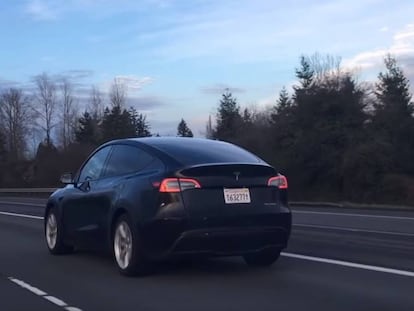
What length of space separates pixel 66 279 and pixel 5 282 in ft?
2.30

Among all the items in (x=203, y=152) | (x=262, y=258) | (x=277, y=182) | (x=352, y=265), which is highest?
(x=203, y=152)

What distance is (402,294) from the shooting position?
8.09 m

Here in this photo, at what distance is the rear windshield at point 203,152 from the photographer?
9625 mm

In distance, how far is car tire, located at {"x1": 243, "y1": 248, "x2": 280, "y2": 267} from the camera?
10.1m

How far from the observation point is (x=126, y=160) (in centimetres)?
A: 1030

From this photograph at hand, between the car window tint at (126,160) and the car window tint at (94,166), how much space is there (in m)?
0.26

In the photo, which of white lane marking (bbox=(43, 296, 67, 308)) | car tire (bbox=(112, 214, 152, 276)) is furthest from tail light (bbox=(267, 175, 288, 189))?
white lane marking (bbox=(43, 296, 67, 308))

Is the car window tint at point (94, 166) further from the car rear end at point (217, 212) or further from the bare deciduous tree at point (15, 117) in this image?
the bare deciduous tree at point (15, 117)

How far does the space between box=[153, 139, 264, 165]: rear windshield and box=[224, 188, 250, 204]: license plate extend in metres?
0.46

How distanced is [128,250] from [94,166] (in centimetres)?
208

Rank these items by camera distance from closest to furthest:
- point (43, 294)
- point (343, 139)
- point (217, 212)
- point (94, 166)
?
point (43, 294) < point (217, 212) < point (94, 166) < point (343, 139)

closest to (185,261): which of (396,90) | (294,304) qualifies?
(294,304)

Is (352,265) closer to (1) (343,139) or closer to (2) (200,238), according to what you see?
(2) (200,238)

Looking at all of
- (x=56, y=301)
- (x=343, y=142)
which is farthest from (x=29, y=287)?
(x=343, y=142)
